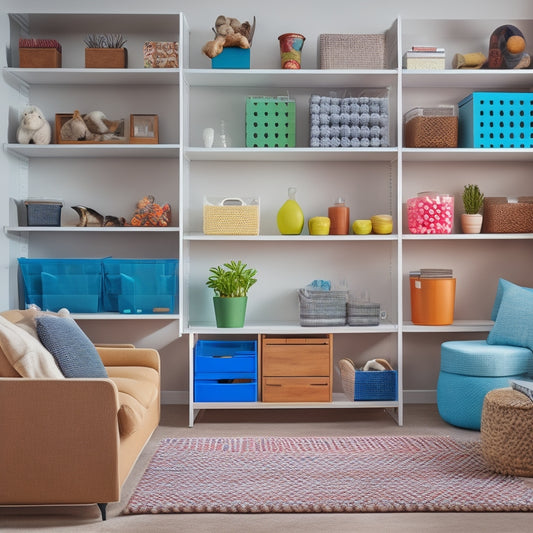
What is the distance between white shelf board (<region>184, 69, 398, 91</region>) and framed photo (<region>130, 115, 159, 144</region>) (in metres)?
0.34

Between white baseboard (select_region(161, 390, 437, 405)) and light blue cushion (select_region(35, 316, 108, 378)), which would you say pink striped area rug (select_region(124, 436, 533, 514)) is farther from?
white baseboard (select_region(161, 390, 437, 405))

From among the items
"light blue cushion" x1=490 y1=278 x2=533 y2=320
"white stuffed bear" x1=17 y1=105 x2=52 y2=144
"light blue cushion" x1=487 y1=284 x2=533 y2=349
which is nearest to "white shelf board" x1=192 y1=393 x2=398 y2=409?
"light blue cushion" x1=487 y1=284 x2=533 y2=349

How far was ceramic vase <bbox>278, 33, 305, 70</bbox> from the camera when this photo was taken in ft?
14.2

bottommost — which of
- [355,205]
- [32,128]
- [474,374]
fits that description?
[474,374]

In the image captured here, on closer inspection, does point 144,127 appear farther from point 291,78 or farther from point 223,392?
point 223,392

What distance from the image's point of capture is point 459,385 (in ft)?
13.2

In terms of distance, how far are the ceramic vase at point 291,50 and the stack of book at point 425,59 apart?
69cm

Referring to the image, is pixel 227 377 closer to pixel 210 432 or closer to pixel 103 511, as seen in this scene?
pixel 210 432

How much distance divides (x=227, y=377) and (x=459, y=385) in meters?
1.38

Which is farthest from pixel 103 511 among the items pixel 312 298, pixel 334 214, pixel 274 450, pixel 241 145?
pixel 241 145

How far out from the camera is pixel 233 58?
14.2 ft

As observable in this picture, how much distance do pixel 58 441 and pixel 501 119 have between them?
326 cm

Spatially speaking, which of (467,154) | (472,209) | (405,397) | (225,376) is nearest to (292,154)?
(467,154)

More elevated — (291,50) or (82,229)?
(291,50)
